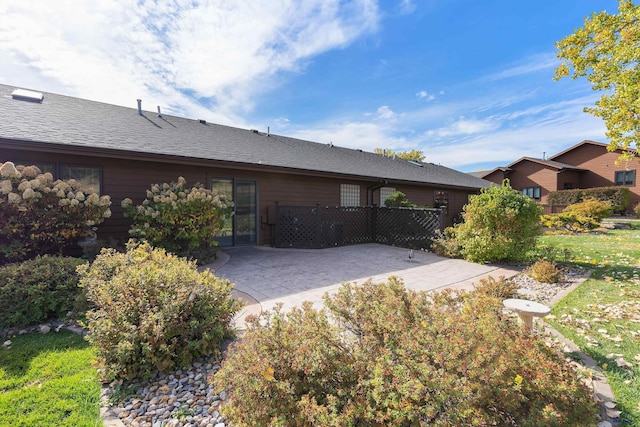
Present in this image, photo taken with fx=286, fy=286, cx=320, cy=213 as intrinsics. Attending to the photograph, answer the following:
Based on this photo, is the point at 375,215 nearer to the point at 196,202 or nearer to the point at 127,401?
the point at 196,202

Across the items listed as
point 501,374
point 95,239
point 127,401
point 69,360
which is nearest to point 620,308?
point 501,374

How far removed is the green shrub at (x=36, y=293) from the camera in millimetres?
3199

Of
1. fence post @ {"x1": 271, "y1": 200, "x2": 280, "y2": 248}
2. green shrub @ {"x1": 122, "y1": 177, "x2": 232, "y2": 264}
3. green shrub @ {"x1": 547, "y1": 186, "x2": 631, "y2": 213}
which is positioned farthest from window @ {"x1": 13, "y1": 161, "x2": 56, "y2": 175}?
green shrub @ {"x1": 547, "y1": 186, "x2": 631, "y2": 213}

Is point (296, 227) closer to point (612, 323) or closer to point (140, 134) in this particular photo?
point (140, 134)

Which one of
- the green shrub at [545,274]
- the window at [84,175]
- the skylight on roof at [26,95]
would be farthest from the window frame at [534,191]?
the skylight on roof at [26,95]

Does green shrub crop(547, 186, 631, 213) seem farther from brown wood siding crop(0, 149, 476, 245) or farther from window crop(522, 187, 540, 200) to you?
brown wood siding crop(0, 149, 476, 245)

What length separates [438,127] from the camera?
18922mm

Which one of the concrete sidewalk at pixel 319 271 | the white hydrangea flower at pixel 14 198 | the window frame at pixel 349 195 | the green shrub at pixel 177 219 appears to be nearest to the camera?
the white hydrangea flower at pixel 14 198

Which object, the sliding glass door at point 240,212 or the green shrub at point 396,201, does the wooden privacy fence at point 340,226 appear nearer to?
the sliding glass door at point 240,212

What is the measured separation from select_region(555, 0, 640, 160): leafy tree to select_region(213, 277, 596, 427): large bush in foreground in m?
6.45

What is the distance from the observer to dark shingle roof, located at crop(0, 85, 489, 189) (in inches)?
232

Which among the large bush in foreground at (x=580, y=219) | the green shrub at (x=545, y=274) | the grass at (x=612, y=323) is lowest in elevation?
the grass at (x=612, y=323)

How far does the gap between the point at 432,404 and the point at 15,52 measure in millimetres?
10990

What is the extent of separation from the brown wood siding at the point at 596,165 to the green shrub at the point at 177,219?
97.8 ft
